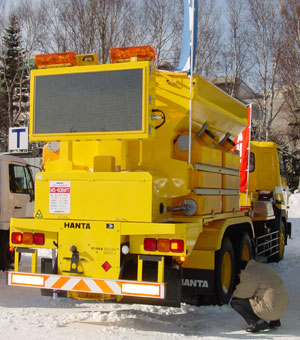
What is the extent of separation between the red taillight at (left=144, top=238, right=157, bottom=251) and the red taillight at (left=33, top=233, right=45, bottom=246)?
4.17 ft

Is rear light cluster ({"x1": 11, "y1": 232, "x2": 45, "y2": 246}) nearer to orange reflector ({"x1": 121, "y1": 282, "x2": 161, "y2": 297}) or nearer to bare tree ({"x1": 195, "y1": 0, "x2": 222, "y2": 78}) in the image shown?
orange reflector ({"x1": 121, "y1": 282, "x2": 161, "y2": 297})

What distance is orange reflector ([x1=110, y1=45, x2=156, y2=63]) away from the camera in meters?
5.25

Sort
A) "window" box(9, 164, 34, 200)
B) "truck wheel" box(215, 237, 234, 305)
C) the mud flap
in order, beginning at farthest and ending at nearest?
"window" box(9, 164, 34, 200)
"truck wheel" box(215, 237, 234, 305)
the mud flap

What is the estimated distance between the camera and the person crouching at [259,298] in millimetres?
5336

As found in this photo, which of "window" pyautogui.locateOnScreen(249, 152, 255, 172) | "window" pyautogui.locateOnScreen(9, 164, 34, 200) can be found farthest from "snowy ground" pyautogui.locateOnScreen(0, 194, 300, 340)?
"window" pyautogui.locateOnScreen(249, 152, 255, 172)

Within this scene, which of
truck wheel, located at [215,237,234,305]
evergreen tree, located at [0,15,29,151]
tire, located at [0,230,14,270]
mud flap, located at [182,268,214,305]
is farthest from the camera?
evergreen tree, located at [0,15,29,151]

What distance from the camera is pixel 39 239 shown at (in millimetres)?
5484

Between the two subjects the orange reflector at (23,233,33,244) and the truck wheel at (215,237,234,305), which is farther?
the truck wheel at (215,237,234,305)

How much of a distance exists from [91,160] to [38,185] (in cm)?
77

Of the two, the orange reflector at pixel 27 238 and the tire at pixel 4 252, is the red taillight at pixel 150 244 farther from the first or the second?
the tire at pixel 4 252

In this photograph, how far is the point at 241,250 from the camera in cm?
717

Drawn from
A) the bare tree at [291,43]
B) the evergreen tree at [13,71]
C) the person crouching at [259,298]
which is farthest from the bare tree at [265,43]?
the person crouching at [259,298]

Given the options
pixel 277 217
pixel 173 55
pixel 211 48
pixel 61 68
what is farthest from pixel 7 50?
pixel 61 68

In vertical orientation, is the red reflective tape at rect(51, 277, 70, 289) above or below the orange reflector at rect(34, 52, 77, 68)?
below
